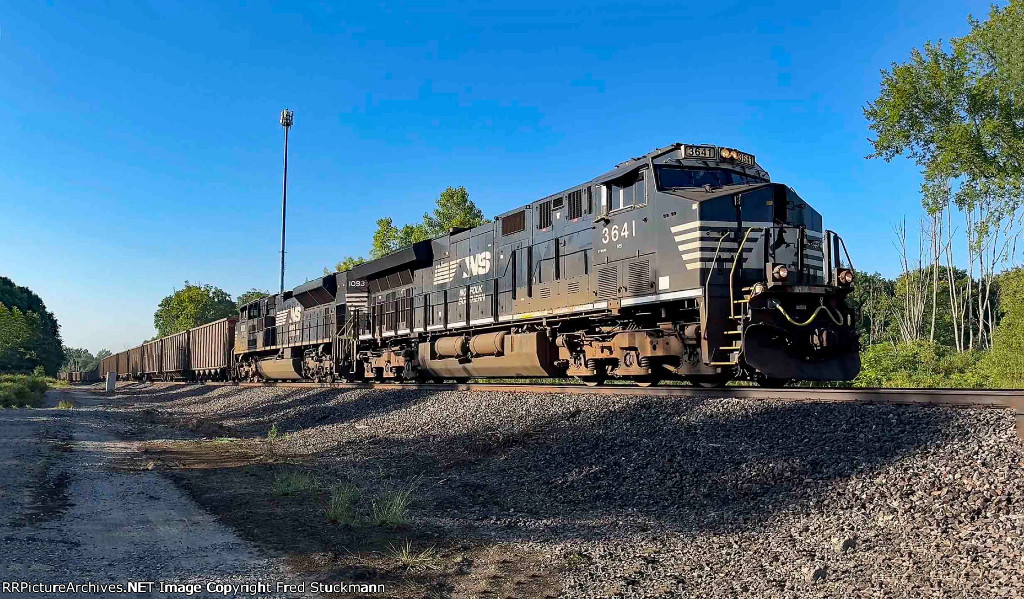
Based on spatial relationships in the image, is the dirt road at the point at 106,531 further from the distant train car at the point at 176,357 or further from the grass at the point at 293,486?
the distant train car at the point at 176,357

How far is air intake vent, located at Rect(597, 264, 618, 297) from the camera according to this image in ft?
40.7

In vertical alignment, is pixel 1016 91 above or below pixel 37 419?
above

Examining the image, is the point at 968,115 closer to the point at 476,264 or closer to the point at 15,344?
the point at 476,264

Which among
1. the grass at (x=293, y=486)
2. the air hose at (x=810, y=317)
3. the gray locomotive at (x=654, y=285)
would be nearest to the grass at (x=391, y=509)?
the grass at (x=293, y=486)

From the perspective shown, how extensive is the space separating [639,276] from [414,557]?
24.8 feet

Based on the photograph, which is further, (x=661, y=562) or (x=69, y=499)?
(x=69, y=499)

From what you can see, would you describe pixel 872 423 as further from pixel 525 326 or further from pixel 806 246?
pixel 525 326

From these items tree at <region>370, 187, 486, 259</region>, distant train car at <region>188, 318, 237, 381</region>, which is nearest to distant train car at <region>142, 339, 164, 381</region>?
distant train car at <region>188, 318, 237, 381</region>

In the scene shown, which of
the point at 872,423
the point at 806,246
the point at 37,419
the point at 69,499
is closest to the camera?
the point at 872,423

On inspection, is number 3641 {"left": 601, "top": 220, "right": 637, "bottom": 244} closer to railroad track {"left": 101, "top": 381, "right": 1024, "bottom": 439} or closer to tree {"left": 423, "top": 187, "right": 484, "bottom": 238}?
railroad track {"left": 101, "top": 381, "right": 1024, "bottom": 439}

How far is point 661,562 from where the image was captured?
16.5 feet

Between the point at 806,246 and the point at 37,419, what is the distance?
18338 mm

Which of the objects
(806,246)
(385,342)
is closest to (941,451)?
(806,246)

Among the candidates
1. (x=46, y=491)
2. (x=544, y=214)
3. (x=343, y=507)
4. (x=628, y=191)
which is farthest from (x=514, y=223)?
(x=46, y=491)
